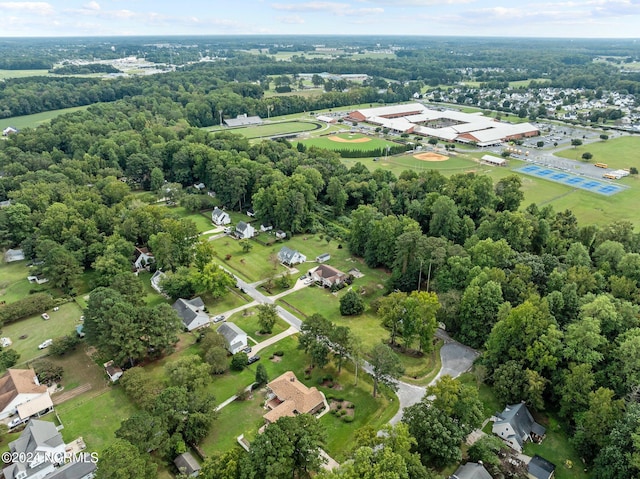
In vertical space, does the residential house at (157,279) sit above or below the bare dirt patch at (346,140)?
below

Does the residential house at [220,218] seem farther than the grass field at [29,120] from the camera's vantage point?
No

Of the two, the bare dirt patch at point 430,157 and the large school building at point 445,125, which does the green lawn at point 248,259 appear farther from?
the large school building at point 445,125

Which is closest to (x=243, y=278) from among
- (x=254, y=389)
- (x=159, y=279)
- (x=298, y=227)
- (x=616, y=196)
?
(x=159, y=279)

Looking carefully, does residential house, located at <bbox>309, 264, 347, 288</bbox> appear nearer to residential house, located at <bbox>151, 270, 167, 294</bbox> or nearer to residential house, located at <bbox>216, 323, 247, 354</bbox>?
Result: residential house, located at <bbox>216, 323, 247, 354</bbox>

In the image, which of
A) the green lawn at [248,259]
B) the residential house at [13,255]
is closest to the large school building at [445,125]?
the green lawn at [248,259]

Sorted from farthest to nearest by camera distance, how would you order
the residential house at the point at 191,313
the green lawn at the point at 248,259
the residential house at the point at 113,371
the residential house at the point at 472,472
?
the green lawn at the point at 248,259 → the residential house at the point at 191,313 → the residential house at the point at 113,371 → the residential house at the point at 472,472

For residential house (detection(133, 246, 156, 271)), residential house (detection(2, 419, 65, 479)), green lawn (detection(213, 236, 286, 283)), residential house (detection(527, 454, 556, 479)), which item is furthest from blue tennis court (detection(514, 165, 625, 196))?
residential house (detection(2, 419, 65, 479))

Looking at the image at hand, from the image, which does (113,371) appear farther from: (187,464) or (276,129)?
(276,129)
